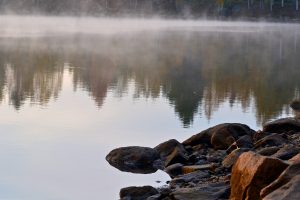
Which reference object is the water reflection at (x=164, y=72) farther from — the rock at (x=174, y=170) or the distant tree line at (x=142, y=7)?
the distant tree line at (x=142, y=7)

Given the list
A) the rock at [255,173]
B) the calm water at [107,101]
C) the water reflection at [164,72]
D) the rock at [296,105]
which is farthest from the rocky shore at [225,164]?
the rock at [296,105]

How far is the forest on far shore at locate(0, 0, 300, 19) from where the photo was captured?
132625 mm

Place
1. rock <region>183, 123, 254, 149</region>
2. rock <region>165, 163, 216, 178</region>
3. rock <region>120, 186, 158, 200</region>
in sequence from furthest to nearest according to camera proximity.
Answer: rock <region>183, 123, 254, 149</region> → rock <region>165, 163, 216, 178</region> → rock <region>120, 186, 158, 200</region>

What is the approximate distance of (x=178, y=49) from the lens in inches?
2346

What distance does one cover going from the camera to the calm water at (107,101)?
56.0 ft

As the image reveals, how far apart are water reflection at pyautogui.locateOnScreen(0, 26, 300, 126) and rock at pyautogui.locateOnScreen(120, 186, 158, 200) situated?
35.5 feet

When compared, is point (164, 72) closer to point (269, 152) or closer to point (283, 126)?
point (283, 126)

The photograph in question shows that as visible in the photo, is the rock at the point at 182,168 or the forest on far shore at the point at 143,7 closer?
the rock at the point at 182,168

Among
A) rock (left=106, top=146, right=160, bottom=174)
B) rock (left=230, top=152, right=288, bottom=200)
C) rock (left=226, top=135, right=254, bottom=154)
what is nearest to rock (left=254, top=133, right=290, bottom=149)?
rock (left=226, top=135, right=254, bottom=154)

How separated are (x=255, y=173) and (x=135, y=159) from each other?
7325 millimetres

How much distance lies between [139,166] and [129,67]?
2727 cm

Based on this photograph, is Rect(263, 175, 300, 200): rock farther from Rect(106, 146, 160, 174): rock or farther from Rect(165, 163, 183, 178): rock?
Rect(106, 146, 160, 174): rock

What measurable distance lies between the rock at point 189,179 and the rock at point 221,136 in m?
3.14

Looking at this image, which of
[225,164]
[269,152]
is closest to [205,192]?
[269,152]
